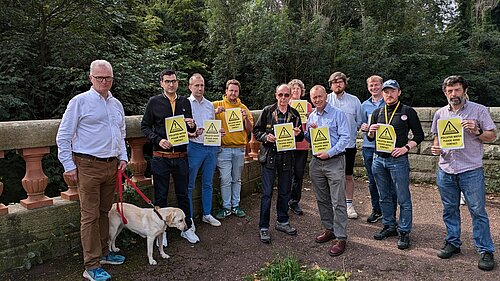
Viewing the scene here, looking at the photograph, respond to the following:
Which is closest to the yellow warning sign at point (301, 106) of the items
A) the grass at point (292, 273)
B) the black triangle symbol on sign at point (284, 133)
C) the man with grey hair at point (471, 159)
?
the black triangle symbol on sign at point (284, 133)

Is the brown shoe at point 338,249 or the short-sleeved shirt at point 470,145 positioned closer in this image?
the short-sleeved shirt at point 470,145

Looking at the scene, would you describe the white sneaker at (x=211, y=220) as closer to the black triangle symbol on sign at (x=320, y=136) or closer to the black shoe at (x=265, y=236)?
the black shoe at (x=265, y=236)

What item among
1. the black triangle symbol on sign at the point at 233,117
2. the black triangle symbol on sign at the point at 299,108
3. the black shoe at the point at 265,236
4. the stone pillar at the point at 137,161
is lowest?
the black shoe at the point at 265,236

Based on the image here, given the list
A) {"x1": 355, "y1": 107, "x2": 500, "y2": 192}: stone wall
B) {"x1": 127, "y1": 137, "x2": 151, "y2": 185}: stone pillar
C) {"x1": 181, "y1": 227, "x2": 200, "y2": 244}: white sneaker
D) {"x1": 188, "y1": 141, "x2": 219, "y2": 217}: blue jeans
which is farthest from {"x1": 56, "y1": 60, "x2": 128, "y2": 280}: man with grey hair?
{"x1": 355, "y1": 107, "x2": 500, "y2": 192}: stone wall

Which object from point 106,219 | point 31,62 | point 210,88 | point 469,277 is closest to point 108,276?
point 106,219

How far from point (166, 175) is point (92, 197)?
970 mm

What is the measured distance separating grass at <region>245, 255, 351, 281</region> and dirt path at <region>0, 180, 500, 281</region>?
5.4 inches

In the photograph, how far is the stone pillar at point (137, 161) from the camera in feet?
15.2

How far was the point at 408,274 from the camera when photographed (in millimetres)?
3773

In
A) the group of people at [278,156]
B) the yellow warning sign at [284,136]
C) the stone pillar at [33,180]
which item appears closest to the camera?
the group of people at [278,156]

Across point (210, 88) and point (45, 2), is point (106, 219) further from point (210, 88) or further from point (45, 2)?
point (210, 88)

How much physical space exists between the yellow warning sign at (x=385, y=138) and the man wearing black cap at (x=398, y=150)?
0.4 inches

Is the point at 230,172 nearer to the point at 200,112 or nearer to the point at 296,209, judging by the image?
the point at 200,112

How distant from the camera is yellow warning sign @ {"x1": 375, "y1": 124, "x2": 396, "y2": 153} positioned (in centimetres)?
425
